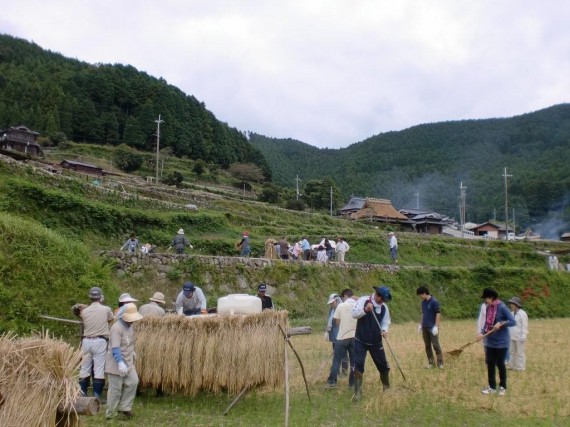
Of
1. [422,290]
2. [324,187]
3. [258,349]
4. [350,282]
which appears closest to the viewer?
[258,349]

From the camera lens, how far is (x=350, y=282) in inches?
924

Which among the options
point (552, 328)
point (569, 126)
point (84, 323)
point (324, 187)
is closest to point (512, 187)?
point (569, 126)

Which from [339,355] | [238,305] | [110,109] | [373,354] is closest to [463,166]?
[110,109]

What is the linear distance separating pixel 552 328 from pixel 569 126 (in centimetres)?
9760

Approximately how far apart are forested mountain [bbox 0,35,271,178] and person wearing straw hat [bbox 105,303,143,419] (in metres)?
65.6

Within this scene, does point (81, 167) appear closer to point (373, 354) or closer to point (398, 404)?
point (373, 354)

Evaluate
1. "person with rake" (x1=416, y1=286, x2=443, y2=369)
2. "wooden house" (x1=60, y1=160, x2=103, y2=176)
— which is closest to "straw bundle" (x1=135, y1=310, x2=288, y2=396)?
"person with rake" (x1=416, y1=286, x2=443, y2=369)

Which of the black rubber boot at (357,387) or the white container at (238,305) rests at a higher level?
the white container at (238,305)

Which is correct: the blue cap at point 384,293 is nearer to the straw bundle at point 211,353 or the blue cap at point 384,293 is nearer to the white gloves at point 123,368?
the straw bundle at point 211,353

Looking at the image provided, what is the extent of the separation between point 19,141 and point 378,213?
3998cm

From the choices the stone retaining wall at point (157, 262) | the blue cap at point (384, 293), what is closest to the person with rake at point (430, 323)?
the blue cap at point (384, 293)

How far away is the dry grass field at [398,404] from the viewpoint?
705 cm

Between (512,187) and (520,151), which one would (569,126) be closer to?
(520,151)

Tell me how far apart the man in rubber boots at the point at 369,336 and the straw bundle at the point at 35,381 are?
5.34 meters
